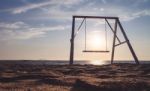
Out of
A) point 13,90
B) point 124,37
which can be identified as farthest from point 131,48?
point 13,90

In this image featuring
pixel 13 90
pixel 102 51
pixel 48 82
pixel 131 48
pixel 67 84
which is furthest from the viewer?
pixel 131 48

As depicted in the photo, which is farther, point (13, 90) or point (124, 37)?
point (124, 37)

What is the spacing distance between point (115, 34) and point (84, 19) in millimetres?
3006

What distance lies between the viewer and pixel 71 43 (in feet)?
71.1

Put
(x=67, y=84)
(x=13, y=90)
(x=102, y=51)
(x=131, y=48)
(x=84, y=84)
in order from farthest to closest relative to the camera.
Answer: (x=131, y=48) < (x=102, y=51) < (x=67, y=84) < (x=84, y=84) < (x=13, y=90)

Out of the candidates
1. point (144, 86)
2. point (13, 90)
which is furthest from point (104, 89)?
point (13, 90)

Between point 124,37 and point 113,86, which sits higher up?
point 124,37

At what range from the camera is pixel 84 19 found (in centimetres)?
2211

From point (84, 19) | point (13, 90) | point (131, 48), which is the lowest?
point (13, 90)

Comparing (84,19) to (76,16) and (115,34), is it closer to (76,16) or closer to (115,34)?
(76,16)

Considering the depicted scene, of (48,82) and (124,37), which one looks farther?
(124,37)

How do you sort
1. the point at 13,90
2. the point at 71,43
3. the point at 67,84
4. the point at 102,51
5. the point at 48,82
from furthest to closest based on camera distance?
the point at 71,43, the point at 102,51, the point at 48,82, the point at 67,84, the point at 13,90

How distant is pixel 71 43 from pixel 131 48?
469 centimetres

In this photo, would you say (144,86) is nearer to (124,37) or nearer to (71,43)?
(71,43)
